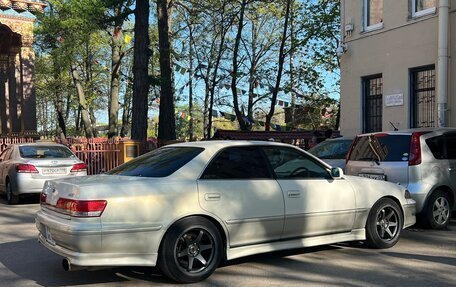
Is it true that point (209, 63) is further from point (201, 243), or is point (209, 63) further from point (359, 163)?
point (201, 243)

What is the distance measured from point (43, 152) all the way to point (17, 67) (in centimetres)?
1344

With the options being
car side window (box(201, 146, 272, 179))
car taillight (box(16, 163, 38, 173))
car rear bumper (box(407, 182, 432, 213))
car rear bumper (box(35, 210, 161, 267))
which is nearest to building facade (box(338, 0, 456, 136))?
car rear bumper (box(407, 182, 432, 213))

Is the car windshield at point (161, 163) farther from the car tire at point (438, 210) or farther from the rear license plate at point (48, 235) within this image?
the car tire at point (438, 210)

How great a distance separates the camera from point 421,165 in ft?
25.5

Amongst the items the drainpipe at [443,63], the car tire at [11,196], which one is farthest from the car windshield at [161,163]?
the drainpipe at [443,63]

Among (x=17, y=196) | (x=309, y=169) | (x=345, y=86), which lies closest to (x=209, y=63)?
(x=345, y=86)

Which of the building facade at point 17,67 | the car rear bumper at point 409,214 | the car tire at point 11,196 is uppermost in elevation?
the building facade at point 17,67

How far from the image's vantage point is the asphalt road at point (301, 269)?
5262 millimetres

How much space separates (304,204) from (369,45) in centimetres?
1166

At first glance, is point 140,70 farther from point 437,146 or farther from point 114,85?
point 114,85

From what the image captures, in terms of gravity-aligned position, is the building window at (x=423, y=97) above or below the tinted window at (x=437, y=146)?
above

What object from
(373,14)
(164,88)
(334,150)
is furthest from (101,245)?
(164,88)

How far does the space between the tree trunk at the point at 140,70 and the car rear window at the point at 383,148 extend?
1193cm

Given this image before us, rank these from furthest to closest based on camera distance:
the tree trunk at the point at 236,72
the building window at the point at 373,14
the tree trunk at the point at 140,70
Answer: the tree trunk at the point at 236,72 < the tree trunk at the point at 140,70 < the building window at the point at 373,14
